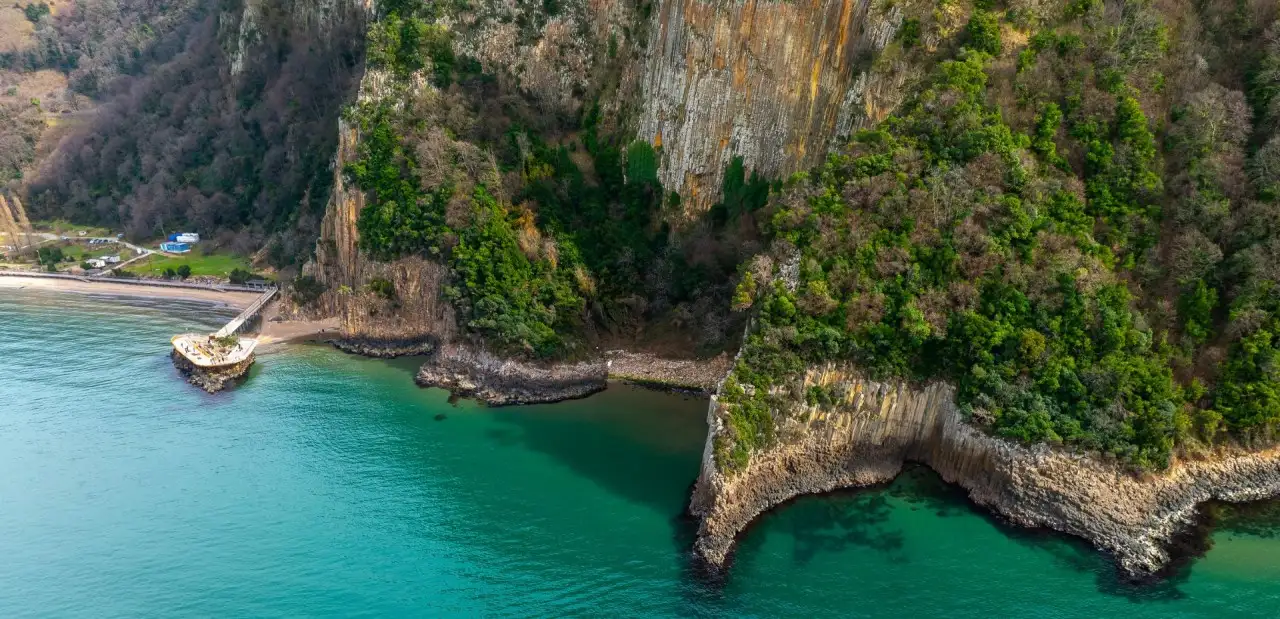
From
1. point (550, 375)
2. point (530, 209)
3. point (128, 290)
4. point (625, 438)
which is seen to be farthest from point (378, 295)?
point (128, 290)

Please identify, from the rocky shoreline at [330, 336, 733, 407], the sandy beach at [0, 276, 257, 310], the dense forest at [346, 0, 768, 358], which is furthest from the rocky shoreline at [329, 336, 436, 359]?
the sandy beach at [0, 276, 257, 310]

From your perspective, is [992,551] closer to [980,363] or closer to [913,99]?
[980,363]

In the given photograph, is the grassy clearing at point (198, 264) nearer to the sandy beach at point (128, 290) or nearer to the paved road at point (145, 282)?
the paved road at point (145, 282)

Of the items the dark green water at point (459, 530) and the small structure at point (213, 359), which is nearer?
the dark green water at point (459, 530)

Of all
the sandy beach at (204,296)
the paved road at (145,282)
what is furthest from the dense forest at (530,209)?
the paved road at (145,282)

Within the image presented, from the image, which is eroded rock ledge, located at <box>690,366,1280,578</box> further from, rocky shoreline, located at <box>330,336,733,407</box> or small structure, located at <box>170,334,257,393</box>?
small structure, located at <box>170,334,257,393</box>

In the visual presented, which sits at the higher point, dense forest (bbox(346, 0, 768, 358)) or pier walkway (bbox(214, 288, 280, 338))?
dense forest (bbox(346, 0, 768, 358))

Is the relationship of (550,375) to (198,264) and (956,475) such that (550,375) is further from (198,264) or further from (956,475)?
(198,264)
